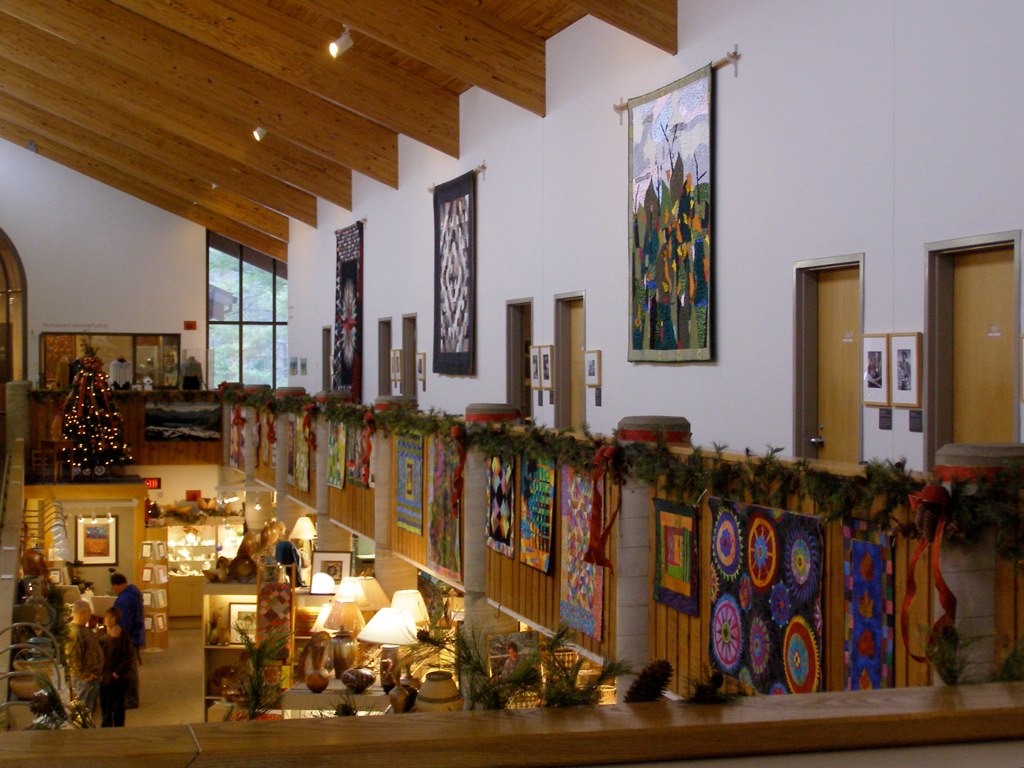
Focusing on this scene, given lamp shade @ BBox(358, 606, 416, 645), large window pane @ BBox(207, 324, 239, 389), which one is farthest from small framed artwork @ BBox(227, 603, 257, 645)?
large window pane @ BBox(207, 324, 239, 389)

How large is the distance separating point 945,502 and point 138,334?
24.3 m

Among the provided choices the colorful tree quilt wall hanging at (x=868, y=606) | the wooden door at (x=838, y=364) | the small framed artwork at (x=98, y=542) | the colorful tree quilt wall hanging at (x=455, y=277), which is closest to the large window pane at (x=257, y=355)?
the small framed artwork at (x=98, y=542)

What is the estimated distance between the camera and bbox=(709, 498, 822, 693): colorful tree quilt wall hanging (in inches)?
214

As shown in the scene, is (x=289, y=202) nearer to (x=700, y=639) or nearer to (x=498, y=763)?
(x=700, y=639)

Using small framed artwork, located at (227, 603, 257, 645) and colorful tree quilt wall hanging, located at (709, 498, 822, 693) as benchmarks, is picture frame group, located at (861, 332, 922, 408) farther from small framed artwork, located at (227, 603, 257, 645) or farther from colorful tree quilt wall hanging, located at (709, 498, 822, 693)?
small framed artwork, located at (227, 603, 257, 645)

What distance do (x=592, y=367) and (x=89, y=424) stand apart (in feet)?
46.5

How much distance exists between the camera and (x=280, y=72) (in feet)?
44.5

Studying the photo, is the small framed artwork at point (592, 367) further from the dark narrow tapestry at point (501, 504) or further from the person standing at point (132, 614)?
the person standing at point (132, 614)

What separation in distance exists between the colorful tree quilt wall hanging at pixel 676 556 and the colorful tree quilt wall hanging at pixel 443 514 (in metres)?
3.44

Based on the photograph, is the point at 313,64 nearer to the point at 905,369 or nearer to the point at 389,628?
the point at 389,628

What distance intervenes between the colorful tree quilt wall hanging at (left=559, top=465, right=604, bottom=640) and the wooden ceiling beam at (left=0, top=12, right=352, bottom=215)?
9.58m

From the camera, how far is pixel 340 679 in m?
10.5

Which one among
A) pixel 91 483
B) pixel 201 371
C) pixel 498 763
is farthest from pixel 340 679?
pixel 201 371

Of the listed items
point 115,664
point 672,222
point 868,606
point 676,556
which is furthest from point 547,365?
point 868,606
